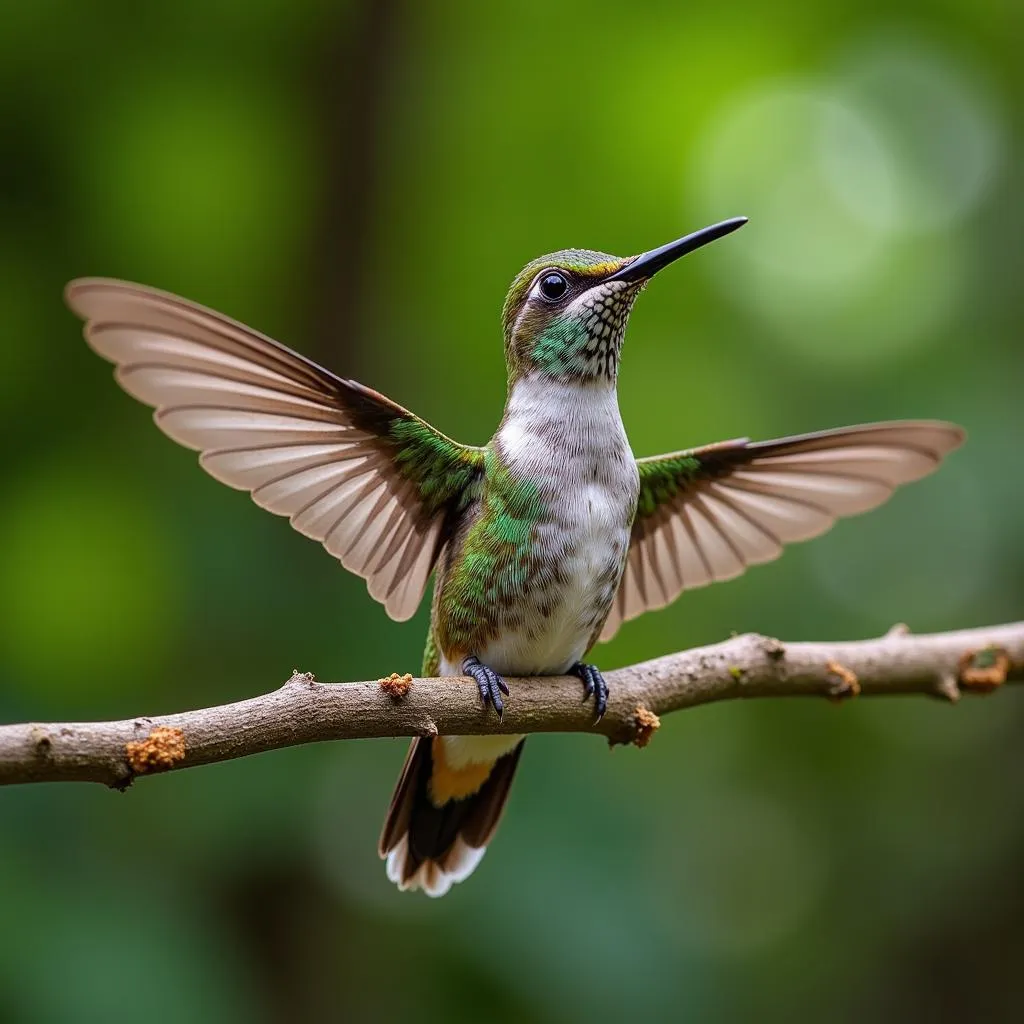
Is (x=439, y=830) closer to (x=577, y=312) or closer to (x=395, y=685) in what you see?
(x=395, y=685)

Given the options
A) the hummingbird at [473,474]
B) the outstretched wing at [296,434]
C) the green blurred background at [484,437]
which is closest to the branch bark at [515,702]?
the hummingbird at [473,474]

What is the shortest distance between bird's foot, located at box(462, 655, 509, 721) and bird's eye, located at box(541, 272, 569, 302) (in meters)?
1.08

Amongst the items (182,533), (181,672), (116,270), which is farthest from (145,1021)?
(116,270)

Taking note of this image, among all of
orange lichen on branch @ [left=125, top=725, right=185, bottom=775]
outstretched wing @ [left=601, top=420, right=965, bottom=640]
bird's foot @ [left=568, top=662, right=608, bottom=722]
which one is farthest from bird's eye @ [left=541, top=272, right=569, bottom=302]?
orange lichen on branch @ [left=125, top=725, right=185, bottom=775]

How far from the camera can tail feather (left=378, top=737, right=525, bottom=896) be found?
3.76 metres

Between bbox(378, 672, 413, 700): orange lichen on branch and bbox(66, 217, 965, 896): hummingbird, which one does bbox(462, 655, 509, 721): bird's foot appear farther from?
bbox(378, 672, 413, 700): orange lichen on branch

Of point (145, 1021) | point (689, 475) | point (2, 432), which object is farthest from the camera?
point (2, 432)

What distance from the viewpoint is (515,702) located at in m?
2.98

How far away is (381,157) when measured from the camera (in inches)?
240

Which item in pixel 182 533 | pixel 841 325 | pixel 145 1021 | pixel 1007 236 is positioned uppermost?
pixel 1007 236

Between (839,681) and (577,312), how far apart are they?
1.37 m

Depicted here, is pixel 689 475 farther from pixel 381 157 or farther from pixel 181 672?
pixel 381 157

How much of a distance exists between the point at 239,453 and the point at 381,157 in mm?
3507

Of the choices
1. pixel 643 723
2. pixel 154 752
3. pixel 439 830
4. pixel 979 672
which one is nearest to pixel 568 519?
pixel 643 723
